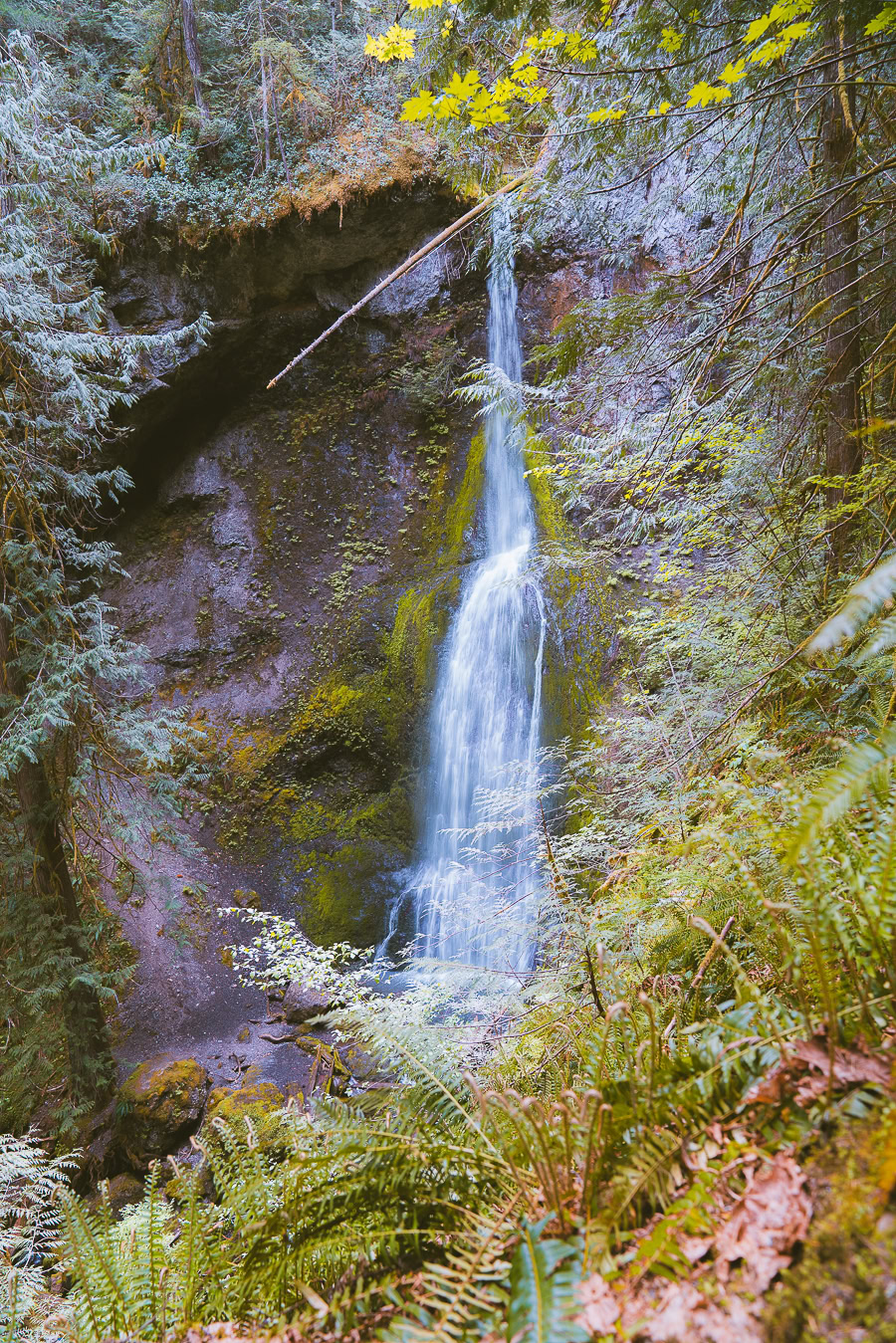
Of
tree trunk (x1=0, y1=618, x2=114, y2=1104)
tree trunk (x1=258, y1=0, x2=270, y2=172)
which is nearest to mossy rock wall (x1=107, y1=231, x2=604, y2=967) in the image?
tree trunk (x1=258, y1=0, x2=270, y2=172)

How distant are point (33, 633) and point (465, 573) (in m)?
5.71

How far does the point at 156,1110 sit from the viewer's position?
5602mm

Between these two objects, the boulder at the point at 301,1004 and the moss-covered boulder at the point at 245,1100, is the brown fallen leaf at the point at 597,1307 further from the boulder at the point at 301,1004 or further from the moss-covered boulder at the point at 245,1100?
the boulder at the point at 301,1004

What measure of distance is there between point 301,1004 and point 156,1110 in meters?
1.77

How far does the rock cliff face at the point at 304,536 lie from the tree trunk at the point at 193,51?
2279 mm

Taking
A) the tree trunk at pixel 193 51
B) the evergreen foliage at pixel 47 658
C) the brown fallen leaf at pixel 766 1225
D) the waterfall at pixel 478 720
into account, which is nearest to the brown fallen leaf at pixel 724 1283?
the brown fallen leaf at pixel 766 1225

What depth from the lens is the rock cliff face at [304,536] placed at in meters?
9.21

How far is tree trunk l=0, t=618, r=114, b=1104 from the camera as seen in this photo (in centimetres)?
512

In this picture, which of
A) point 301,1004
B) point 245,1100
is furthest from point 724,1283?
point 301,1004

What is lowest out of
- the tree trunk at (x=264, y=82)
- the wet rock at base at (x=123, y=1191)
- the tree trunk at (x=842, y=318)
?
the wet rock at base at (x=123, y=1191)

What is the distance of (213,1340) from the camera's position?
1.08 m

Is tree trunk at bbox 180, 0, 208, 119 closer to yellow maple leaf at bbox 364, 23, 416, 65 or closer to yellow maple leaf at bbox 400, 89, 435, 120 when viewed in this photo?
yellow maple leaf at bbox 364, 23, 416, 65

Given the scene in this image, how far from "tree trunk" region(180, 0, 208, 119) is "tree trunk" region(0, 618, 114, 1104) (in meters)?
9.60

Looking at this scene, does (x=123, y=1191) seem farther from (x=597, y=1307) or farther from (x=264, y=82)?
(x=264, y=82)
